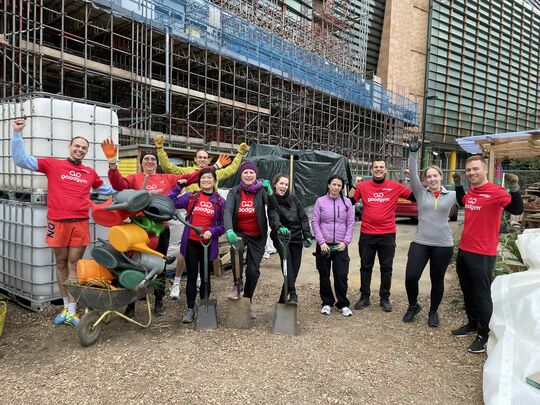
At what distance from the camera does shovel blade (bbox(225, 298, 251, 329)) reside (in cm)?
389

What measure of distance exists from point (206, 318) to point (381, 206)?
2.30m

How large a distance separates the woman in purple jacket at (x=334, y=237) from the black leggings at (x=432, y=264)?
69 cm

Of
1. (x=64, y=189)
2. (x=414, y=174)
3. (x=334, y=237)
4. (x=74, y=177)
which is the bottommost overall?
(x=334, y=237)

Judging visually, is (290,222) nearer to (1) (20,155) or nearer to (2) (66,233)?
(2) (66,233)

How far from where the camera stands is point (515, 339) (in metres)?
2.59

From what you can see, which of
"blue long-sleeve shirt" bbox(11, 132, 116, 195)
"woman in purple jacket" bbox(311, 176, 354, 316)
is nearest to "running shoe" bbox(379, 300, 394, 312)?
"woman in purple jacket" bbox(311, 176, 354, 316)

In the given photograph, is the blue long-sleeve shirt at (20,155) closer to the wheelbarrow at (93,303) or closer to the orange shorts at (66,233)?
the orange shorts at (66,233)

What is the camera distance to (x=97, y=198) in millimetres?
4645

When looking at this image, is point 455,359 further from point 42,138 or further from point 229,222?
point 42,138

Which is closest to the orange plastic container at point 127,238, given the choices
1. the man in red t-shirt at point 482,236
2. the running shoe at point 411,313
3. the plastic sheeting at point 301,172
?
the running shoe at point 411,313

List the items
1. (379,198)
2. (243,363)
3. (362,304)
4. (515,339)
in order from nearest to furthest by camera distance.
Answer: (515,339) → (243,363) → (379,198) → (362,304)

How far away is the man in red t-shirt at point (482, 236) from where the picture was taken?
3436mm

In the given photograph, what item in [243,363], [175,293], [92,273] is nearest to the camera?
[243,363]

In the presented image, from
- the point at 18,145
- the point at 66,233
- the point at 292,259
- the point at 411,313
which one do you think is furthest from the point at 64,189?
the point at 411,313
